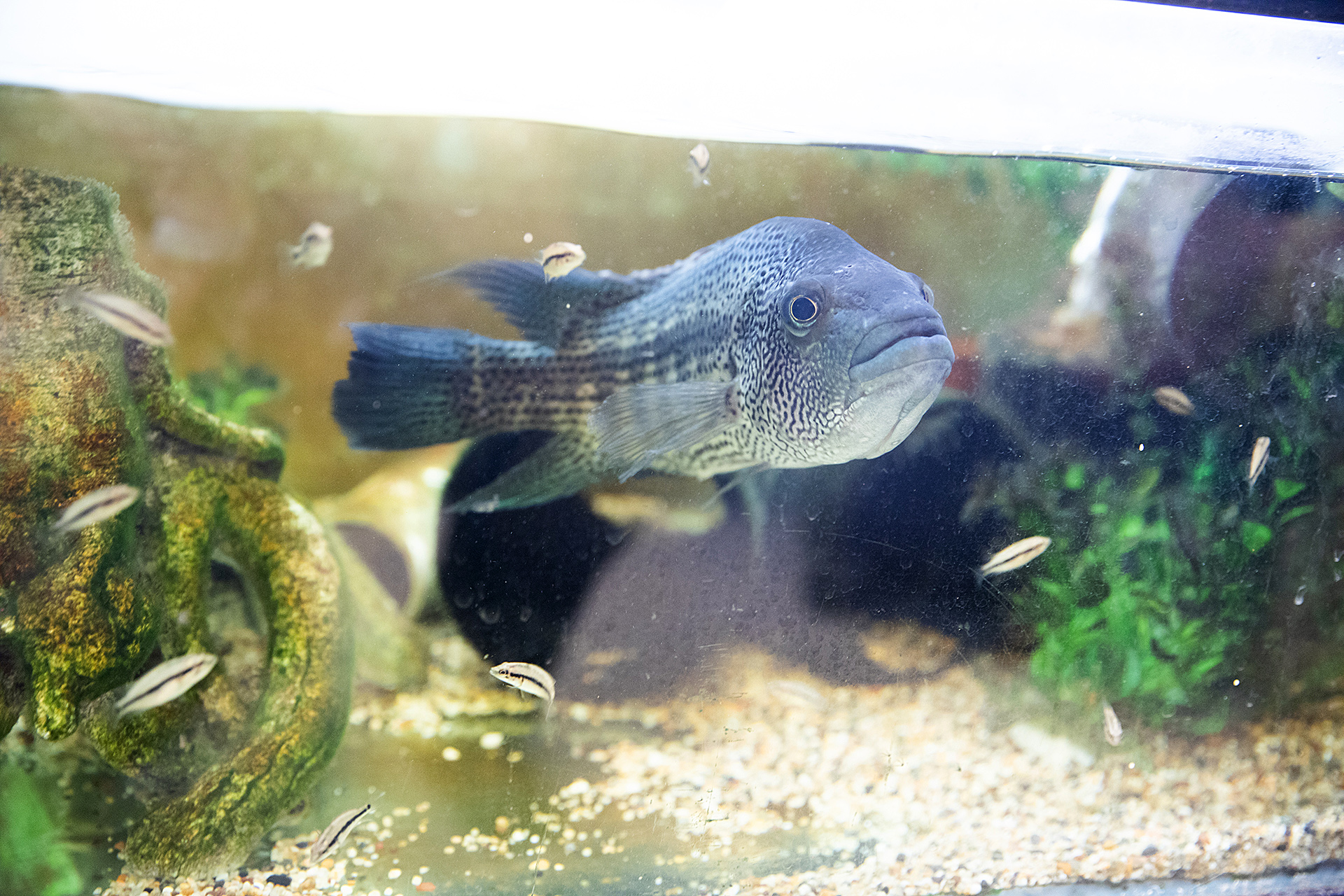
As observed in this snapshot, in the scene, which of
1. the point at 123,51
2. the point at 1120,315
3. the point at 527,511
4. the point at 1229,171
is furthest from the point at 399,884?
the point at 1229,171

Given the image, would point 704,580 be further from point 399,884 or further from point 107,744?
point 107,744

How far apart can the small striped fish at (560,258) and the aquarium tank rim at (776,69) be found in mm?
576

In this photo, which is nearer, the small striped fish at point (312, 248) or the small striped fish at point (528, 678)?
the small striped fish at point (528, 678)

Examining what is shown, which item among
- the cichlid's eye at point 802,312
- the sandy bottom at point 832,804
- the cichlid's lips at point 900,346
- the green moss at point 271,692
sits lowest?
the sandy bottom at point 832,804

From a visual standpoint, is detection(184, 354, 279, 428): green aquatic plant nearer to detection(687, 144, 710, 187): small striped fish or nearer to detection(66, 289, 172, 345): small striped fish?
detection(66, 289, 172, 345): small striped fish

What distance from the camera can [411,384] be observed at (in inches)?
104

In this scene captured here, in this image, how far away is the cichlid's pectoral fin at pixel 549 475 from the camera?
277 cm

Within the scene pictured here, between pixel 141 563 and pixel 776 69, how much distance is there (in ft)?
10.7

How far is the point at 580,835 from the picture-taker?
2.67m

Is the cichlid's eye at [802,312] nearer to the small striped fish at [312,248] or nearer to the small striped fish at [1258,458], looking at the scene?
the small striped fish at [312,248]

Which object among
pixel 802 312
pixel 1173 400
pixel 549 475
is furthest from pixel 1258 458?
pixel 549 475

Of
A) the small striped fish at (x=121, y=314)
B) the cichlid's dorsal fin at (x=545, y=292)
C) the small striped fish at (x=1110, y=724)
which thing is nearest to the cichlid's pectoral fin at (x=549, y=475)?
the cichlid's dorsal fin at (x=545, y=292)

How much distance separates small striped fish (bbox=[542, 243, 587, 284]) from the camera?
2.64m

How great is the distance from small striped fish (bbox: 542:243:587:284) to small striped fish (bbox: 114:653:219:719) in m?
1.97
